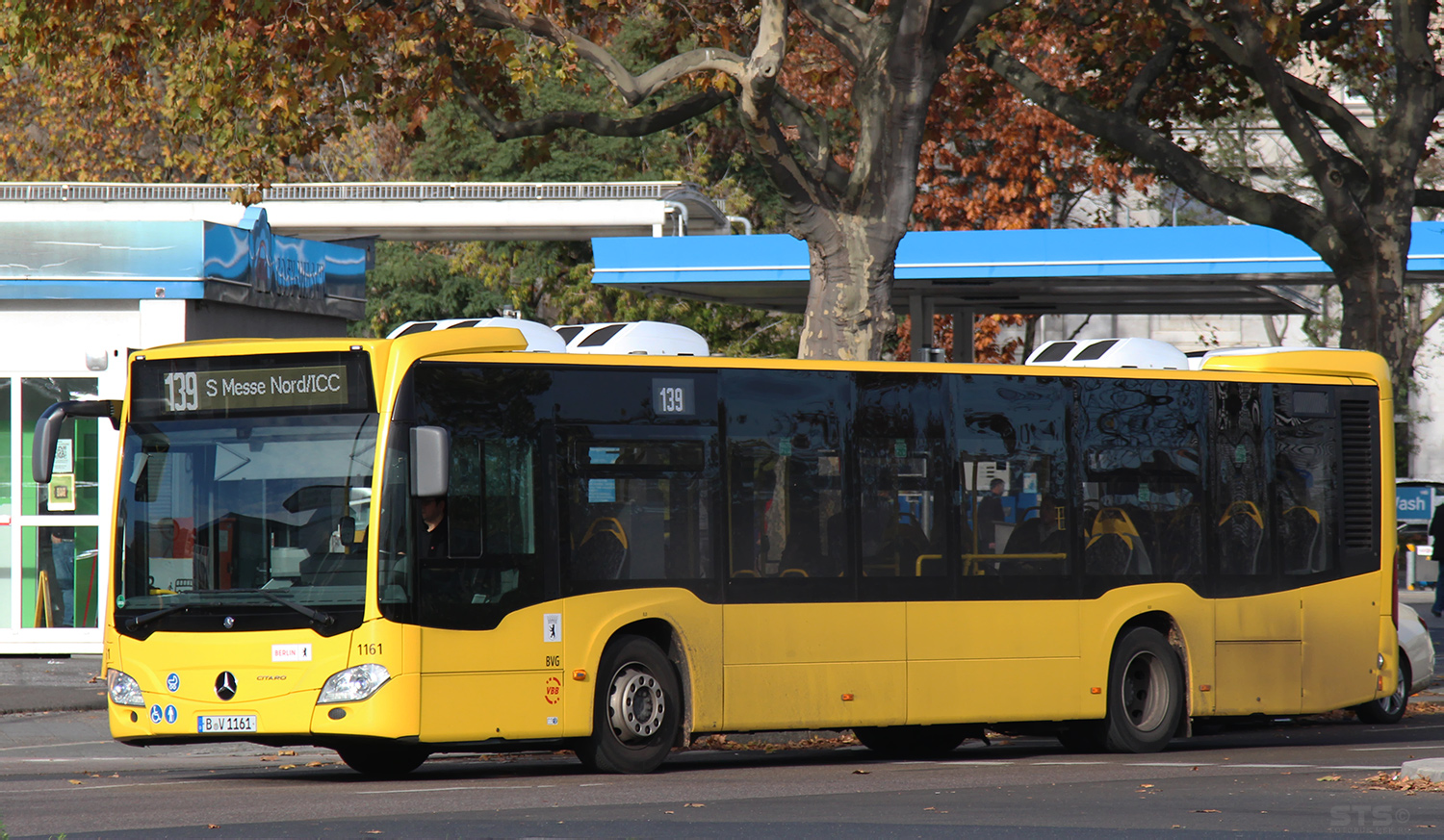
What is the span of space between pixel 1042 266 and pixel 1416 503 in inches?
756

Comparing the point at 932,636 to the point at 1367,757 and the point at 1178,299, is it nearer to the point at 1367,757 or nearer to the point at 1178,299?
the point at 1367,757

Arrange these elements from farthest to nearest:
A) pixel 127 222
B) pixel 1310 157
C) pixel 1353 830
→ pixel 127 222
pixel 1310 157
pixel 1353 830

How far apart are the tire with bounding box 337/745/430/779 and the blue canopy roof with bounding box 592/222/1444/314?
39.0ft

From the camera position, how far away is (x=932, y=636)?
1255 cm

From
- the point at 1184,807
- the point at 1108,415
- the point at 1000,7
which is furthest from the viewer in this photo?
the point at 1000,7

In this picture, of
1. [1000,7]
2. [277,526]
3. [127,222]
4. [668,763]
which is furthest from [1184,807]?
[127,222]

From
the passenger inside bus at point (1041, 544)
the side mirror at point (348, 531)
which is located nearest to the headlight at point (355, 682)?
the side mirror at point (348, 531)

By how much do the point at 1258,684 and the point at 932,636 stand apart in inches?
121

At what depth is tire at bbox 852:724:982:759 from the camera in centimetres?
1388

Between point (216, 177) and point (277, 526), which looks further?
point (216, 177)

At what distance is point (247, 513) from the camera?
10.6 meters

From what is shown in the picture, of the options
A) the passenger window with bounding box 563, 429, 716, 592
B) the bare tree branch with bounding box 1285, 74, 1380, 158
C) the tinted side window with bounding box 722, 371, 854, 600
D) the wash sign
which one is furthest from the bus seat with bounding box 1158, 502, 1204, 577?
the wash sign

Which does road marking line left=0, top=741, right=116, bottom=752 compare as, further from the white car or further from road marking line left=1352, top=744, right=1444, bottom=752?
the white car

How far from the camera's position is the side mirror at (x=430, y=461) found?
10.3 meters
